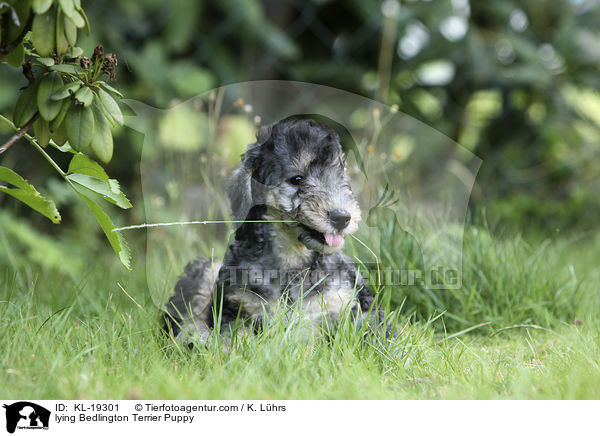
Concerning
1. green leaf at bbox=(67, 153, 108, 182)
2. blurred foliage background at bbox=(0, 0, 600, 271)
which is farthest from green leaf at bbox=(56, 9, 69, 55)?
blurred foliage background at bbox=(0, 0, 600, 271)

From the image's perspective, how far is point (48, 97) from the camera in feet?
5.34

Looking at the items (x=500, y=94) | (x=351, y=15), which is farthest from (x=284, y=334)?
(x=500, y=94)

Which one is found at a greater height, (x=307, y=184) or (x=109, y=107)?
(x=109, y=107)

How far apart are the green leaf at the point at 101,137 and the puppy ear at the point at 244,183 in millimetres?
408

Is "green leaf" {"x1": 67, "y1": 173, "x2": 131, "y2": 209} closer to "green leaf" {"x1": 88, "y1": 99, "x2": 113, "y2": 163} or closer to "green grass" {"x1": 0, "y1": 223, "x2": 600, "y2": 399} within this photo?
"green leaf" {"x1": 88, "y1": 99, "x2": 113, "y2": 163}

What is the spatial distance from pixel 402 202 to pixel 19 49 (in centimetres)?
146

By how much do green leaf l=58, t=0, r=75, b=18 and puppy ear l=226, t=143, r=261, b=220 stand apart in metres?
0.65

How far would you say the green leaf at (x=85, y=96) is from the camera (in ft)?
5.15

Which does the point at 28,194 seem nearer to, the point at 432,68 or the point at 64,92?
the point at 64,92

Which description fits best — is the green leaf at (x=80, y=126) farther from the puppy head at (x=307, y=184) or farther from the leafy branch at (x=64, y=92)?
the puppy head at (x=307, y=184)

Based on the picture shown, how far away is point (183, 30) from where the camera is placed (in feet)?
12.9

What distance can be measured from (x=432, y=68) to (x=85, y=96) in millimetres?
3865

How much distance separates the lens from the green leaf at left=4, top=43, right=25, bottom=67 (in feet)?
5.50

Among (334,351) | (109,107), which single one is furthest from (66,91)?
(334,351)
